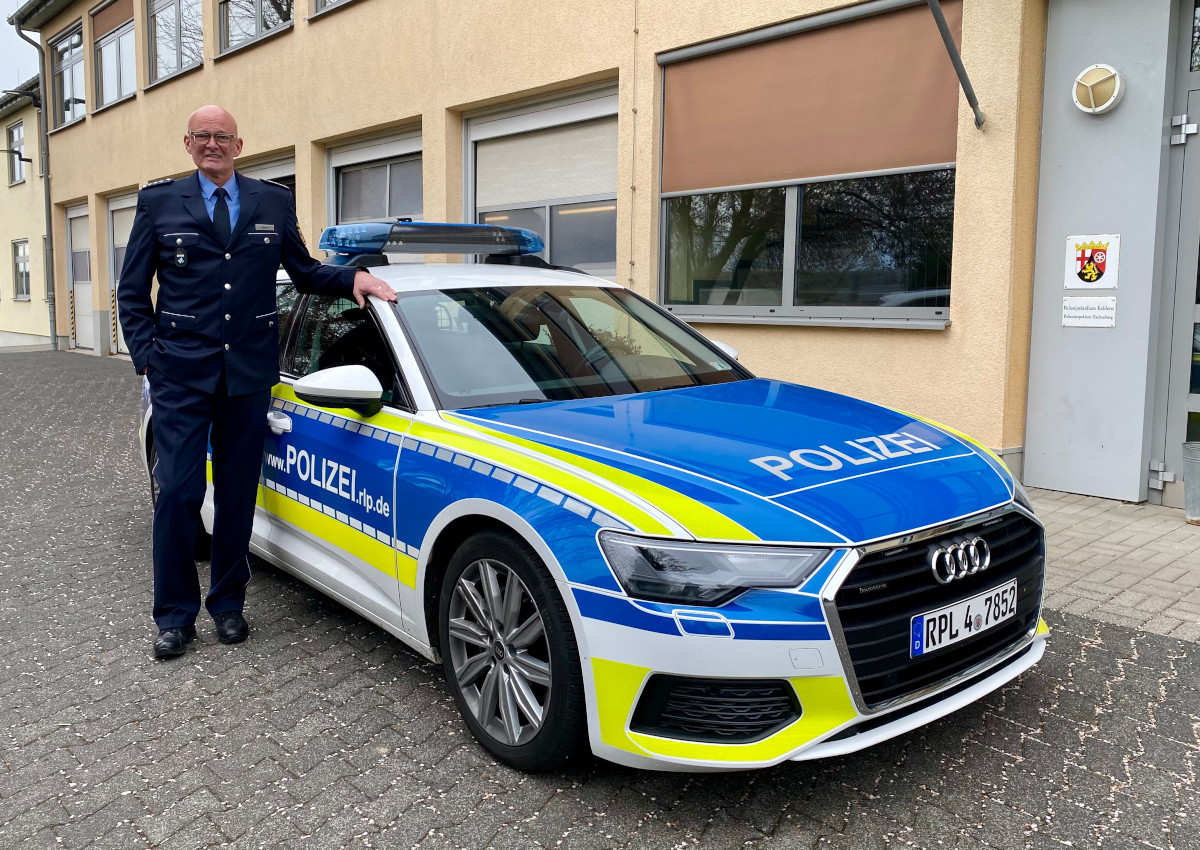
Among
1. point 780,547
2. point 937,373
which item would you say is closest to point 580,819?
point 780,547

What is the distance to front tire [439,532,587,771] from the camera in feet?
8.72

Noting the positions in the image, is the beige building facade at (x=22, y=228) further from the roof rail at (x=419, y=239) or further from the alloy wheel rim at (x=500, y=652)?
the alloy wheel rim at (x=500, y=652)

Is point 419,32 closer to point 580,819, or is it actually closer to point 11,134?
point 580,819

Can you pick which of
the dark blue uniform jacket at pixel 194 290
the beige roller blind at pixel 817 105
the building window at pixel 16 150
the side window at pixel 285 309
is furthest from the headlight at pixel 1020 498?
the building window at pixel 16 150

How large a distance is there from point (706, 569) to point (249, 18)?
15336mm

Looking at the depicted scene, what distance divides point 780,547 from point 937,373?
15.9 ft

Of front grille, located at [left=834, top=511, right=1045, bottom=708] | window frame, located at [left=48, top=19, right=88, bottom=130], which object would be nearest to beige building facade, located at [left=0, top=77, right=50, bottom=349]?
window frame, located at [left=48, top=19, right=88, bottom=130]

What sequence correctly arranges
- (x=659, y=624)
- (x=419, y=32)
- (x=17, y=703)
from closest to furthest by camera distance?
(x=659, y=624) < (x=17, y=703) < (x=419, y=32)

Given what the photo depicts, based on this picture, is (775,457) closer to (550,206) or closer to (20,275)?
(550,206)

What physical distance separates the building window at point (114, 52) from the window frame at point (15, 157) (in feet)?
22.4

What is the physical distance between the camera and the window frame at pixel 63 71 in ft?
71.2

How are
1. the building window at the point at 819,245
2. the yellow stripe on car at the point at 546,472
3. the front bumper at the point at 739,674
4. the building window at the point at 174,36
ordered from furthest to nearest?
the building window at the point at 174,36 < the building window at the point at 819,245 < the yellow stripe on car at the point at 546,472 < the front bumper at the point at 739,674

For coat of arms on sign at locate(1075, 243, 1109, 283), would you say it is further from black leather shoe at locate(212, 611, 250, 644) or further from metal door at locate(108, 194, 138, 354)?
metal door at locate(108, 194, 138, 354)

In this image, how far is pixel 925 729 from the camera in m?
3.16
